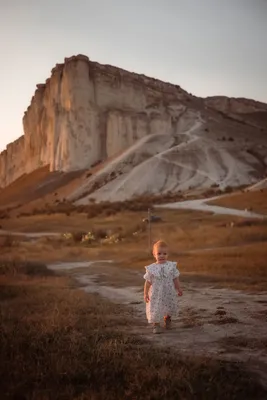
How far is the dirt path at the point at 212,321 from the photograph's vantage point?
5.25m

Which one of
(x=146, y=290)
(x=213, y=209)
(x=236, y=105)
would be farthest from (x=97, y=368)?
(x=236, y=105)

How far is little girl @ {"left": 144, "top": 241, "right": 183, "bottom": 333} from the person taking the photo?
665cm

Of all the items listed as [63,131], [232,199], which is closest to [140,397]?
[232,199]

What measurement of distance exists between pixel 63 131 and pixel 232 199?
157ft

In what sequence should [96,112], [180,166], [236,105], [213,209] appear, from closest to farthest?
[213,209] < [180,166] < [96,112] < [236,105]

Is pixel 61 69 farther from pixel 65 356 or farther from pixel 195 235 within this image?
pixel 65 356

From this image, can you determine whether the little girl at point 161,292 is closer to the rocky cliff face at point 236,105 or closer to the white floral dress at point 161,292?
the white floral dress at point 161,292

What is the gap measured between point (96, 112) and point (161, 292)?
7936 cm

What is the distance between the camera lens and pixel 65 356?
4.77 meters

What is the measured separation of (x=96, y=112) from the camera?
83812 millimetres

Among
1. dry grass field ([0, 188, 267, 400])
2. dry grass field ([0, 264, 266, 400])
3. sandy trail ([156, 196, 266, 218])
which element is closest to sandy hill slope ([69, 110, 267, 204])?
sandy trail ([156, 196, 266, 218])

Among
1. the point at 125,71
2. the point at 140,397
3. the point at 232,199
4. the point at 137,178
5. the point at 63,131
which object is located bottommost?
the point at 140,397

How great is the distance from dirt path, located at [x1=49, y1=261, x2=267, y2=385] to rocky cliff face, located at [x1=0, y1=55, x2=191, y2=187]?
232 ft

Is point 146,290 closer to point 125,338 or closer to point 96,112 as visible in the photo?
point 125,338
